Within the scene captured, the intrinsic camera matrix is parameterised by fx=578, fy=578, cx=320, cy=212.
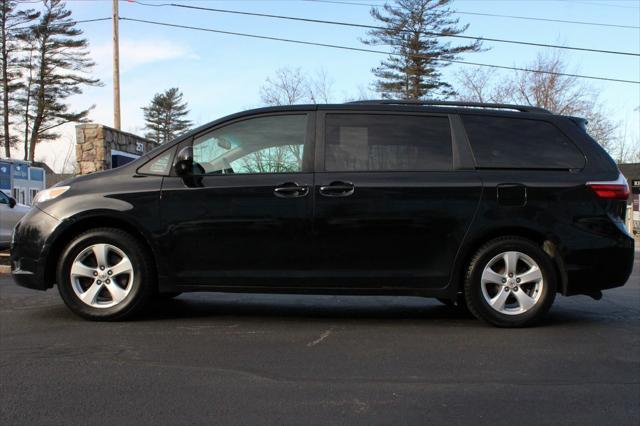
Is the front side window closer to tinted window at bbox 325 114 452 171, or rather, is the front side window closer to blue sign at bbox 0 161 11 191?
tinted window at bbox 325 114 452 171

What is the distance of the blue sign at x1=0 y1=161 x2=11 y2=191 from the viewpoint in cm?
1666

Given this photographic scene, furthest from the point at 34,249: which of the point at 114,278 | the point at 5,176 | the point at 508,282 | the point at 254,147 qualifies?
the point at 5,176

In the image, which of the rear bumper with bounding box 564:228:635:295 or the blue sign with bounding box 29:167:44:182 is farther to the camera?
the blue sign with bounding box 29:167:44:182

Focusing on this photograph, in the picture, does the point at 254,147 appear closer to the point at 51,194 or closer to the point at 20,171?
the point at 51,194

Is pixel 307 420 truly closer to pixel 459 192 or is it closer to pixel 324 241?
pixel 324 241

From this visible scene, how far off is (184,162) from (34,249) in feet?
4.69

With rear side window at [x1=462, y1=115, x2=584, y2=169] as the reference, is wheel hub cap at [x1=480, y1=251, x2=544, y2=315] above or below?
below

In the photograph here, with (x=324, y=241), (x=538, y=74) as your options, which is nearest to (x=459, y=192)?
(x=324, y=241)

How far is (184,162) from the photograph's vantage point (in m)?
4.61

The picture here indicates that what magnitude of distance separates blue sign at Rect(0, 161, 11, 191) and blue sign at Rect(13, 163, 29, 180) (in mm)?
328

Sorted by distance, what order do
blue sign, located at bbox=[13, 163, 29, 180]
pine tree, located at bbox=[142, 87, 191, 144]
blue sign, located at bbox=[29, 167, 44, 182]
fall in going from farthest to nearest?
pine tree, located at bbox=[142, 87, 191, 144], blue sign, located at bbox=[29, 167, 44, 182], blue sign, located at bbox=[13, 163, 29, 180]

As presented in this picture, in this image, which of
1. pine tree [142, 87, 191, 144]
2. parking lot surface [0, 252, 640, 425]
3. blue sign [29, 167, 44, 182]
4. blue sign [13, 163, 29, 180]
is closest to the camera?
parking lot surface [0, 252, 640, 425]

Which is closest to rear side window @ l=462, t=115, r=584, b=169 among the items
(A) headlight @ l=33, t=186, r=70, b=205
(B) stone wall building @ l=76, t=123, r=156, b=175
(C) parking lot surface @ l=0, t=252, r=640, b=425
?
(C) parking lot surface @ l=0, t=252, r=640, b=425

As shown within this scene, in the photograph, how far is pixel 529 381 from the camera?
356 centimetres
